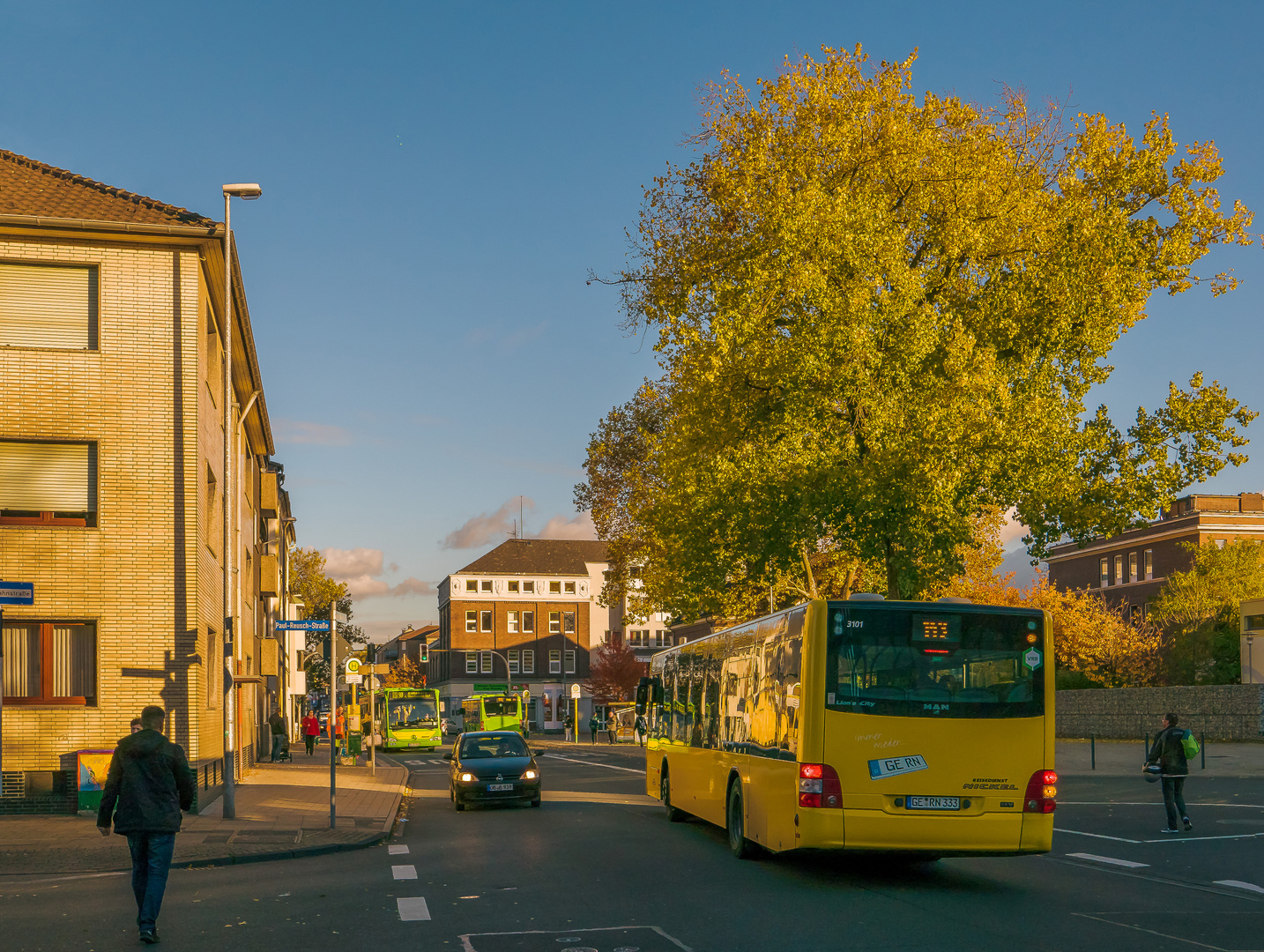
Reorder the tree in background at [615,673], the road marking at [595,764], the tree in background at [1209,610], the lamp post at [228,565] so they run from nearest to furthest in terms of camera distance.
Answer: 1. the lamp post at [228,565]
2. the road marking at [595,764]
3. the tree in background at [1209,610]
4. the tree in background at [615,673]

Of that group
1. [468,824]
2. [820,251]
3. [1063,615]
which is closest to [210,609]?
[468,824]

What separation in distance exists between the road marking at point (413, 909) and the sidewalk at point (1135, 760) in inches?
959

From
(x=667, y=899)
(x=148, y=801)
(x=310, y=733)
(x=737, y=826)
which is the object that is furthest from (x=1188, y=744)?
(x=310, y=733)

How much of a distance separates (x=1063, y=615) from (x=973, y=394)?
37.0m

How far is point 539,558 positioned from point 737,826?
349 feet

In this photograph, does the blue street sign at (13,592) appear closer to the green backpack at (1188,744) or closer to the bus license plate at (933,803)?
the bus license plate at (933,803)

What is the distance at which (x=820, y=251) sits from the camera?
2470 cm

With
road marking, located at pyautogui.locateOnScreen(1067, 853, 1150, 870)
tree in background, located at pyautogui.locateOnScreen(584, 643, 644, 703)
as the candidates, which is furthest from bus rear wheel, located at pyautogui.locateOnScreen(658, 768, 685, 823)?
tree in background, located at pyautogui.locateOnScreen(584, 643, 644, 703)

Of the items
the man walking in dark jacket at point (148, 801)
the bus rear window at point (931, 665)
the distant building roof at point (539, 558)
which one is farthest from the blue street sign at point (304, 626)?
the distant building roof at point (539, 558)

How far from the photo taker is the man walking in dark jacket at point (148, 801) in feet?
31.4

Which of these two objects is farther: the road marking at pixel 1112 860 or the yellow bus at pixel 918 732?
the road marking at pixel 1112 860

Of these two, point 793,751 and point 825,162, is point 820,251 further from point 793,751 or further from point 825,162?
point 793,751

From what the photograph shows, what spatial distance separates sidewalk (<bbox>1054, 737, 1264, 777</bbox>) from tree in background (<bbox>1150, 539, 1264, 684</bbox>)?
1083 centimetres

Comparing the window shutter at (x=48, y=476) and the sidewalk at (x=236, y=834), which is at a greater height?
the window shutter at (x=48, y=476)
